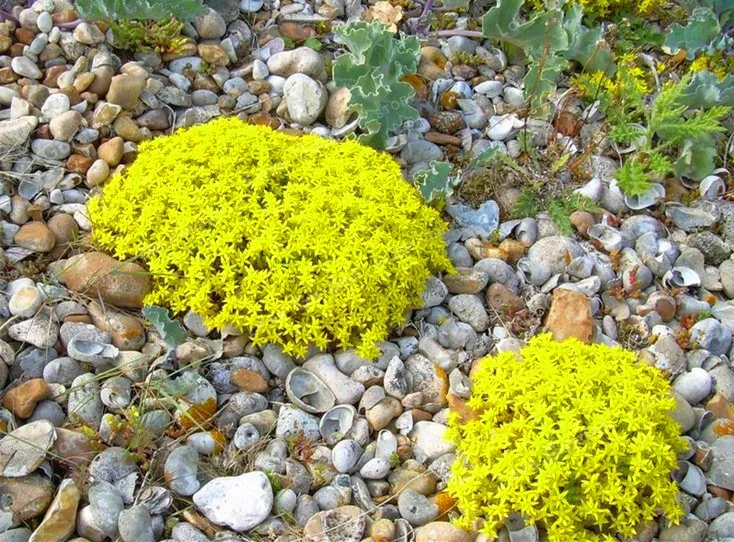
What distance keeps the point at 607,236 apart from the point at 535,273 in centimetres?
55

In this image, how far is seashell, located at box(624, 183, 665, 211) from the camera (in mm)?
4734

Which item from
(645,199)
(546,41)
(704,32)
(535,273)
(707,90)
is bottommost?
(535,273)

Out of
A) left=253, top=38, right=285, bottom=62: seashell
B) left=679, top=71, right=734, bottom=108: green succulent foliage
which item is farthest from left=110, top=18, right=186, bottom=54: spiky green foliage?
left=679, top=71, right=734, bottom=108: green succulent foliage

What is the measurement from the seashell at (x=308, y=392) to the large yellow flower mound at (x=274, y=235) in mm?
124

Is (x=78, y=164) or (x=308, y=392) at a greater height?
(x=78, y=164)

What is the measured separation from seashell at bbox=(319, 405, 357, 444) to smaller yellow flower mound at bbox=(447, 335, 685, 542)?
1.55 ft

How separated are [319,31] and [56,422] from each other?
3.16m

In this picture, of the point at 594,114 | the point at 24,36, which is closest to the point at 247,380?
the point at 24,36

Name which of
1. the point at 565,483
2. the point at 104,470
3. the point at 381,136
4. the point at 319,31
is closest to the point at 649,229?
the point at 381,136

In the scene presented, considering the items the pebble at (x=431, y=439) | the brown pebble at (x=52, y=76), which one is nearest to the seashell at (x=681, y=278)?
the pebble at (x=431, y=439)

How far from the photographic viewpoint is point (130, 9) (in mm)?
4668

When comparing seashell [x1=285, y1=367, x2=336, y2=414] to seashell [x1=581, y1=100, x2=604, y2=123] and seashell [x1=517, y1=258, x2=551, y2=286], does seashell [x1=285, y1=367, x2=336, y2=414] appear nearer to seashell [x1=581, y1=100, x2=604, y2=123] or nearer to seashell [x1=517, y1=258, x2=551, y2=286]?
seashell [x1=517, y1=258, x2=551, y2=286]

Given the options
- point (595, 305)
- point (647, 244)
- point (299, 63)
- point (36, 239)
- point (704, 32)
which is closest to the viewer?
point (36, 239)

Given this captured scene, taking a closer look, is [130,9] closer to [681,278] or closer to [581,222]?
[581,222]
